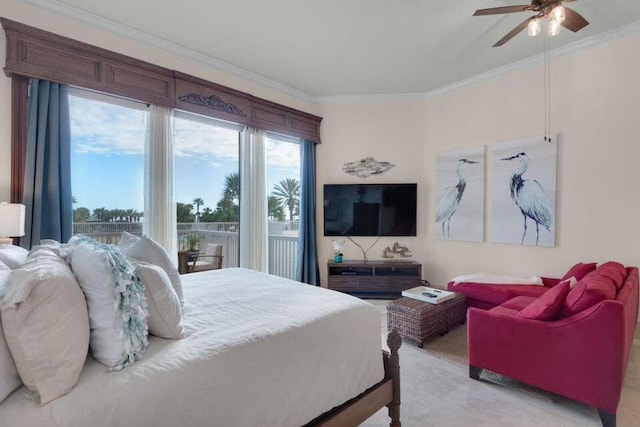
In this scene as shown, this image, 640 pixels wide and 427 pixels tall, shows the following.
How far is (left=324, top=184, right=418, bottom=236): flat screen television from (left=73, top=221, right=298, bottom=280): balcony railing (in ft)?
2.82

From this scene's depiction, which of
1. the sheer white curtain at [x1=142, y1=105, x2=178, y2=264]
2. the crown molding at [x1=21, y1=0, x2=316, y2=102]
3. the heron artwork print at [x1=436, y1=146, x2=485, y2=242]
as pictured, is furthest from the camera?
the heron artwork print at [x1=436, y1=146, x2=485, y2=242]

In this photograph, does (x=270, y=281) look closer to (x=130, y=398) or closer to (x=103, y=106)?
(x=130, y=398)

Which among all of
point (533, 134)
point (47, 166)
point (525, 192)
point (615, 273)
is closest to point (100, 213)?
point (47, 166)

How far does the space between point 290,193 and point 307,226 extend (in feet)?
1.94

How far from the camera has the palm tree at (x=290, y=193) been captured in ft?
15.5

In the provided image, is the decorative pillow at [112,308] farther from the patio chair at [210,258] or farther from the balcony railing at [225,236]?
the patio chair at [210,258]

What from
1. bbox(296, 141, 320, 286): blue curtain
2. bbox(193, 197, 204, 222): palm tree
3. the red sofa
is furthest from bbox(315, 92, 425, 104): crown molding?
the red sofa

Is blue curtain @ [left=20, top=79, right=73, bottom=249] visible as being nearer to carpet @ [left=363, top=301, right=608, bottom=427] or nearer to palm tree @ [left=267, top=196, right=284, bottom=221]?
palm tree @ [left=267, top=196, right=284, bottom=221]

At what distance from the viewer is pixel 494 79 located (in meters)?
4.07

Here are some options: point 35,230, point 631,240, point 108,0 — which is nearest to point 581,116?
point 631,240

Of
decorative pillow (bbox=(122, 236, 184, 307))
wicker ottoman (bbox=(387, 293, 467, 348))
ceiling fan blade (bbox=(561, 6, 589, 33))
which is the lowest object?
wicker ottoman (bbox=(387, 293, 467, 348))

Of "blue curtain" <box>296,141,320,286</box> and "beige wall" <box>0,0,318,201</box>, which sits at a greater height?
"beige wall" <box>0,0,318,201</box>

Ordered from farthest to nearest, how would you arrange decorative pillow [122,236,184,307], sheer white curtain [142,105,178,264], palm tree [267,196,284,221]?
palm tree [267,196,284,221] < sheer white curtain [142,105,178,264] < decorative pillow [122,236,184,307]

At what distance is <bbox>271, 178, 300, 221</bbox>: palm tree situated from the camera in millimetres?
4711
